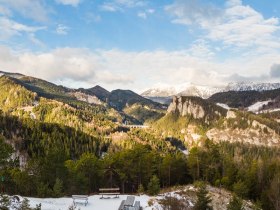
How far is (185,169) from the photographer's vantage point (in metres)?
95.7

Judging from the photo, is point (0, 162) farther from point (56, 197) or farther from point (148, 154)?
point (148, 154)

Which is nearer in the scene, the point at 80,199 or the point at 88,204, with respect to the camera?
the point at 88,204

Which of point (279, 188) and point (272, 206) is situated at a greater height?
point (279, 188)

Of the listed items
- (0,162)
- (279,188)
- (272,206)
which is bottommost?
(272,206)

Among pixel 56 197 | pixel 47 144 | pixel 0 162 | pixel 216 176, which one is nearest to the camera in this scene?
pixel 0 162

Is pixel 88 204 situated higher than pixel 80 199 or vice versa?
pixel 80 199

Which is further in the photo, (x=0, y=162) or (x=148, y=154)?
(x=148, y=154)

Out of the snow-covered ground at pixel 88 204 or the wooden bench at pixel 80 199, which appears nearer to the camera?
the snow-covered ground at pixel 88 204

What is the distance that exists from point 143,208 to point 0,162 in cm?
2517

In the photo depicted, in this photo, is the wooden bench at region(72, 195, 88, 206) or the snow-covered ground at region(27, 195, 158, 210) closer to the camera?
the snow-covered ground at region(27, 195, 158, 210)

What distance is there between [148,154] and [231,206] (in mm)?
40421

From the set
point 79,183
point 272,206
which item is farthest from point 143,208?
point 272,206

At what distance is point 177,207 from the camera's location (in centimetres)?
5078

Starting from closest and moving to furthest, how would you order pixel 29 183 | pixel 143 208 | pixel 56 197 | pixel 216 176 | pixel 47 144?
pixel 143 208 < pixel 56 197 < pixel 29 183 < pixel 216 176 < pixel 47 144
